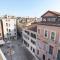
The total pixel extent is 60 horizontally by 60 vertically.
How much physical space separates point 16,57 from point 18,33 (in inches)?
1005

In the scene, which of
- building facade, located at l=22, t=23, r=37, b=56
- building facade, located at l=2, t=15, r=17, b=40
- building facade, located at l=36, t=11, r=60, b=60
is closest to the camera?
building facade, located at l=36, t=11, r=60, b=60

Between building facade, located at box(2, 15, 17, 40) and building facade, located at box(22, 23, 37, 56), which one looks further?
building facade, located at box(2, 15, 17, 40)

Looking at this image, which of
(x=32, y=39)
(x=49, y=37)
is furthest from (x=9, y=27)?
(x=49, y=37)

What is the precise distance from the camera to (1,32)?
157 feet

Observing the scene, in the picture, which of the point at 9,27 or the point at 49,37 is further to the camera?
the point at 9,27

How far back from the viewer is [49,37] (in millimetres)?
23359

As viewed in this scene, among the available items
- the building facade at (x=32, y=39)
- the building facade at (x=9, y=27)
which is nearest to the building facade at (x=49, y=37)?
the building facade at (x=32, y=39)

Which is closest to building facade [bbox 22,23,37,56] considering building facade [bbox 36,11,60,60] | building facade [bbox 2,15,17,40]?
building facade [bbox 36,11,60,60]

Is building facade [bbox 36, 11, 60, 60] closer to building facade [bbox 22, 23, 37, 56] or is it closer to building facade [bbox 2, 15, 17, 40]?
building facade [bbox 22, 23, 37, 56]

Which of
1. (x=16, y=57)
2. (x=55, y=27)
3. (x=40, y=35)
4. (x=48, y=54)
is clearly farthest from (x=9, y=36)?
(x=55, y=27)

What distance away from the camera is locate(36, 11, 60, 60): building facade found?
2100cm

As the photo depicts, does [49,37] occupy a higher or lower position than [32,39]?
higher

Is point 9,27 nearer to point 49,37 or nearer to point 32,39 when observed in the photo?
point 32,39

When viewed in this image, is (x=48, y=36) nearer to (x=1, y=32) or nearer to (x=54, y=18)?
(x=54, y=18)
